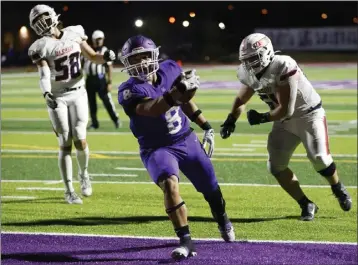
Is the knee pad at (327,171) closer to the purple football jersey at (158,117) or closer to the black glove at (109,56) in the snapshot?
the purple football jersey at (158,117)

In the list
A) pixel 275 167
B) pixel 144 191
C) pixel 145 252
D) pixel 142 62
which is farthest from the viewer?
pixel 144 191

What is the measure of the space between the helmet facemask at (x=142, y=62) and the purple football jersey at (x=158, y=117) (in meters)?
0.32

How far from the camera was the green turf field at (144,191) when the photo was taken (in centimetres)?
584

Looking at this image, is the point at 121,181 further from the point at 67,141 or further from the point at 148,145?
the point at 148,145

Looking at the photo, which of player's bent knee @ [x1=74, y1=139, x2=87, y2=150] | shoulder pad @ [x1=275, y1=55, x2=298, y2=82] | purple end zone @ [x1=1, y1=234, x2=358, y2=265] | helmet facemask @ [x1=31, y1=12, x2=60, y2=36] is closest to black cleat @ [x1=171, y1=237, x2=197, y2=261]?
purple end zone @ [x1=1, y1=234, x2=358, y2=265]

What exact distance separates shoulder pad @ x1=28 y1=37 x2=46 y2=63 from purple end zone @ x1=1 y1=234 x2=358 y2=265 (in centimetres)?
119

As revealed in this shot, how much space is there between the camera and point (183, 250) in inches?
173

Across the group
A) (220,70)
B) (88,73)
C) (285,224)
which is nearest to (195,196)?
(285,224)

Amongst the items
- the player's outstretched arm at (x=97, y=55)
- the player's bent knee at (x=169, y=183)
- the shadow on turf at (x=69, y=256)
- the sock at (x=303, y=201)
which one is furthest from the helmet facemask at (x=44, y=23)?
the sock at (x=303, y=201)

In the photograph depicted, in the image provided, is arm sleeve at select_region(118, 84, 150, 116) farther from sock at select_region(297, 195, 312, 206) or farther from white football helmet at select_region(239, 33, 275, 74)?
sock at select_region(297, 195, 312, 206)

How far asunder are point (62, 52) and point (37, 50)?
0.22 metres

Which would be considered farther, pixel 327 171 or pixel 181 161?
pixel 327 171

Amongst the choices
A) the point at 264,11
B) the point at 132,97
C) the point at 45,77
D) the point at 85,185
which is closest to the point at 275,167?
the point at 45,77

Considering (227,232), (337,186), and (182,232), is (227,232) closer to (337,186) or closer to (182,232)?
(182,232)
